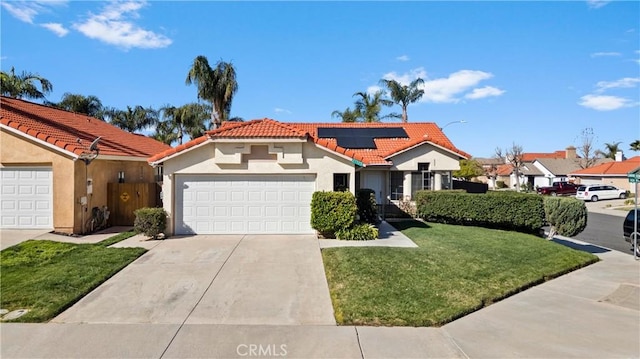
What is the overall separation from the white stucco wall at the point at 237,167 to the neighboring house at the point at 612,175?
41.6 m

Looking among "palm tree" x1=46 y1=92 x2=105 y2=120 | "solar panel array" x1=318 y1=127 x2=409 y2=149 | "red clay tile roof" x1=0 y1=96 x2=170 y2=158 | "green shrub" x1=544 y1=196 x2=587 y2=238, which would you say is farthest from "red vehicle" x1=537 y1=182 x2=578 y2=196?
"palm tree" x1=46 y1=92 x2=105 y2=120

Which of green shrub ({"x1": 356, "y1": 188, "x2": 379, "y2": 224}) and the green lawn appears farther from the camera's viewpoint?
green shrub ({"x1": 356, "y1": 188, "x2": 379, "y2": 224})

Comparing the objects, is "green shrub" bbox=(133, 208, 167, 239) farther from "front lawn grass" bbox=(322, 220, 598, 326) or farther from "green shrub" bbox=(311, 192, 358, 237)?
"front lawn grass" bbox=(322, 220, 598, 326)

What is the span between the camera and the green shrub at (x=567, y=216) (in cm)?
1238

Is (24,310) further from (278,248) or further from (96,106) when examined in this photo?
(96,106)

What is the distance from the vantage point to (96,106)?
125 ft

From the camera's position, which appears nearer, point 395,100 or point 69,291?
point 69,291

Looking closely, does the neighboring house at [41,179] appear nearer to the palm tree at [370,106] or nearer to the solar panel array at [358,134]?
the solar panel array at [358,134]

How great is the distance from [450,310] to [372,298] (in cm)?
139

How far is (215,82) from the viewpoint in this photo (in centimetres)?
3005

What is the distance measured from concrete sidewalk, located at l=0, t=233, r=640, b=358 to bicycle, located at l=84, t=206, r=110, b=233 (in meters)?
7.53

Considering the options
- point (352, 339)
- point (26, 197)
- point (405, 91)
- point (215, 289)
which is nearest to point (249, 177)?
point (215, 289)

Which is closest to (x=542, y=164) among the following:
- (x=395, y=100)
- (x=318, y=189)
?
(x=395, y=100)

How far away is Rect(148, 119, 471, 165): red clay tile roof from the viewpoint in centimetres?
1223
